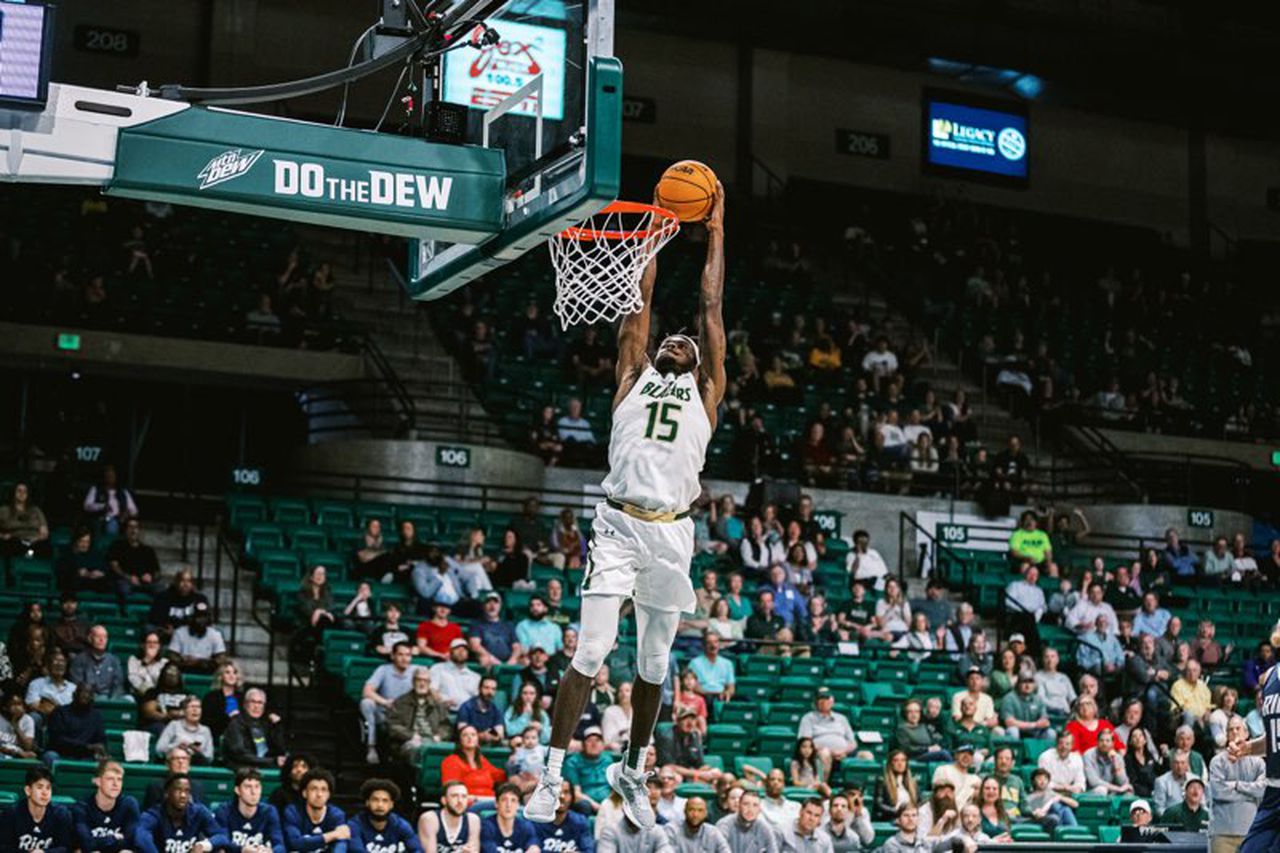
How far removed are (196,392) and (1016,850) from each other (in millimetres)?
15010

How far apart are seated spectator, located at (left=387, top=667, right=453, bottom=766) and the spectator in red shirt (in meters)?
0.94

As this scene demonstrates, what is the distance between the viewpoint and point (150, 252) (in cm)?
2264

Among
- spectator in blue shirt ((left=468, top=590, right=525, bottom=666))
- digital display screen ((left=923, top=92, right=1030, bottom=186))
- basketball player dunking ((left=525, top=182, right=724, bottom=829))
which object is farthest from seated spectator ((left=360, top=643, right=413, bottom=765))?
digital display screen ((left=923, top=92, right=1030, bottom=186))

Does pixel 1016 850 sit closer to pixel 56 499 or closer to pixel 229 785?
pixel 229 785

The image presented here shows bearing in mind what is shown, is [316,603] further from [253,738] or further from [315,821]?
[315,821]

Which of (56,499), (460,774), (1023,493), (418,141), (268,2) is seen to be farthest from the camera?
(268,2)

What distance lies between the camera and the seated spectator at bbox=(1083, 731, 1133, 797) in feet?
57.8

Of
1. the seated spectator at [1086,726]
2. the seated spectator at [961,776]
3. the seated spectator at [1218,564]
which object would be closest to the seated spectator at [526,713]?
the seated spectator at [961,776]

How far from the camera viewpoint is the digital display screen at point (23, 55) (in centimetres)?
732

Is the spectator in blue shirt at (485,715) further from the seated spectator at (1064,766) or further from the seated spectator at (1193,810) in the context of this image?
the seated spectator at (1193,810)

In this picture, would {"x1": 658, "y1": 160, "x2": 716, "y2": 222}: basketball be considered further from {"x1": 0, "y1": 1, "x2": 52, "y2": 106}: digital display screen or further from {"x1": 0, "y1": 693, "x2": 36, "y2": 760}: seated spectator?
{"x1": 0, "y1": 693, "x2": 36, "y2": 760}: seated spectator

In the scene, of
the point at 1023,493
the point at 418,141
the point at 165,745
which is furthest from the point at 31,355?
the point at 418,141

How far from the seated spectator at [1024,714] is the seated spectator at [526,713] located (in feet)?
17.3

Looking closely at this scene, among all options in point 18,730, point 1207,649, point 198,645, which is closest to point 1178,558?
point 1207,649
